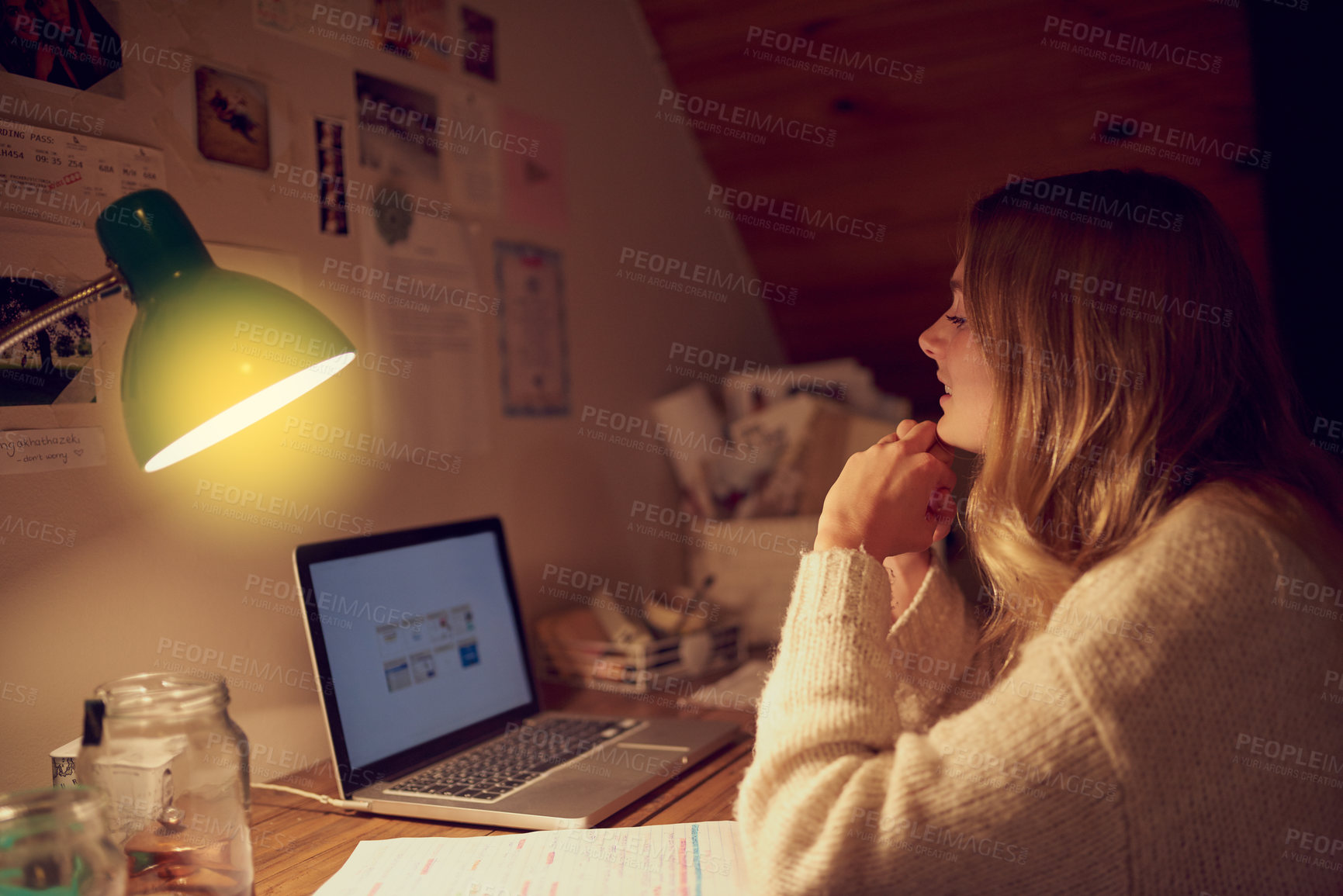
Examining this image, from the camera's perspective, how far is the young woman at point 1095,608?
0.66 metres

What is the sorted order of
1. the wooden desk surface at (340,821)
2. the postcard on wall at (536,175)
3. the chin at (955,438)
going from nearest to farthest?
1. the wooden desk surface at (340,821)
2. the chin at (955,438)
3. the postcard on wall at (536,175)

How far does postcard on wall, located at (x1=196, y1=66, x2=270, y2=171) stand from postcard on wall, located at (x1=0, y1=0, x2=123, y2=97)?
0.32 feet

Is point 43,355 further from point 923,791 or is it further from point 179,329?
point 923,791

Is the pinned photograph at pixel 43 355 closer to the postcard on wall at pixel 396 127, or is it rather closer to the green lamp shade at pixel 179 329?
the green lamp shade at pixel 179 329

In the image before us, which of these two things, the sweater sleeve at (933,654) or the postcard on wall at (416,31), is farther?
the postcard on wall at (416,31)

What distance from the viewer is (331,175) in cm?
127

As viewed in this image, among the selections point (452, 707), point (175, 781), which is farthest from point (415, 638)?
point (175, 781)

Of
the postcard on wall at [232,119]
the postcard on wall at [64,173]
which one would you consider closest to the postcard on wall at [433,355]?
the postcard on wall at [232,119]

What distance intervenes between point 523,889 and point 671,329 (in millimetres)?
1375

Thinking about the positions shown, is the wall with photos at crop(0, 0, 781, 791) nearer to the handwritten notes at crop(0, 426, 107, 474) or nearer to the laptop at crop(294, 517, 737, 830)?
the handwritten notes at crop(0, 426, 107, 474)

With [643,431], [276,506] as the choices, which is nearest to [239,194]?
[276,506]

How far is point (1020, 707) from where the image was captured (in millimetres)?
679

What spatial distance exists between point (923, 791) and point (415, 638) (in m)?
0.73

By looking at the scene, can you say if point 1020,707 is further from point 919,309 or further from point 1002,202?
point 919,309
